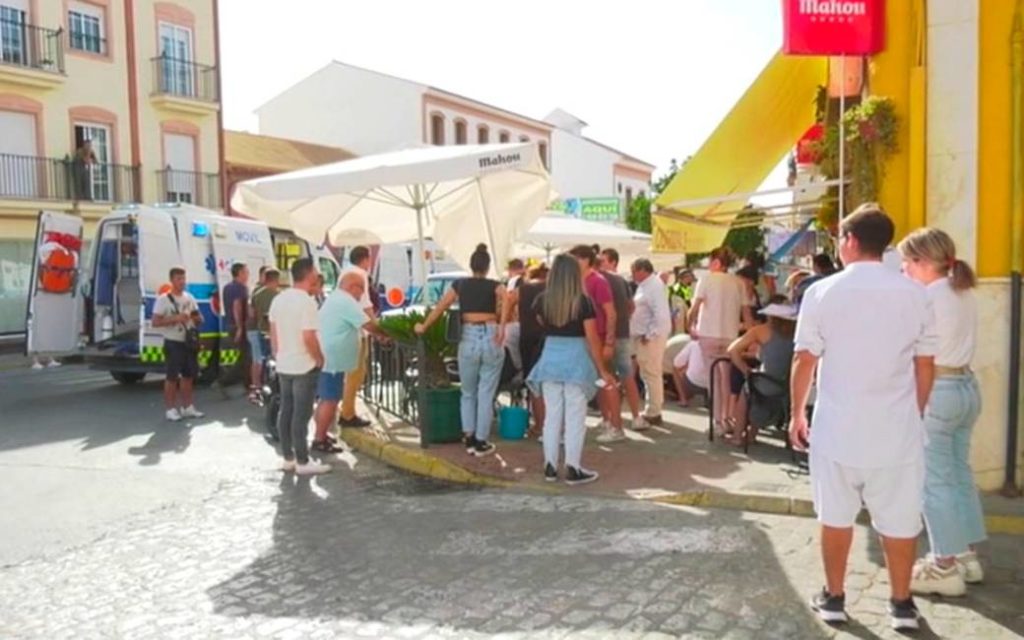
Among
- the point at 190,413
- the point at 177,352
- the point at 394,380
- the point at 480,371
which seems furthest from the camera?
the point at 190,413

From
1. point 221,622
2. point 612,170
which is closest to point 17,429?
point 221,622

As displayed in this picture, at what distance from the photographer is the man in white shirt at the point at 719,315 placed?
8664mm

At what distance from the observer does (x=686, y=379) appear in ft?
34.3

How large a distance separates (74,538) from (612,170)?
5184 cm

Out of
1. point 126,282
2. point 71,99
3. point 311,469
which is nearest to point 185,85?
point 71,99

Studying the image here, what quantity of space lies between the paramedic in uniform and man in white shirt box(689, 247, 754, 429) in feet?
19.6

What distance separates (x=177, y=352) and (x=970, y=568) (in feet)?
28.3

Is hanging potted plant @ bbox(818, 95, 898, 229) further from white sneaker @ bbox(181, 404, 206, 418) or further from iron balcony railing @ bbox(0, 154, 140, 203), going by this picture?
iron balcony railing @ bbox(0, 154, 140, 203)

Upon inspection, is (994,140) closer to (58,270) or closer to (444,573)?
(444,573)

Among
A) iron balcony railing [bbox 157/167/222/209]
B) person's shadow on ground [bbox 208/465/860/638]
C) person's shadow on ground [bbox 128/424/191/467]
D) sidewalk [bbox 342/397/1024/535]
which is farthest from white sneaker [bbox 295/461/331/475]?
iron balcony railing [bbox 157/167/222/209]

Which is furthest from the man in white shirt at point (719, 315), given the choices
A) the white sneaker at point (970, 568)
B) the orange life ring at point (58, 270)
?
the orange life ring at point (58, 270)

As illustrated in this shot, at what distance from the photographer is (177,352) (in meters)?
10.5

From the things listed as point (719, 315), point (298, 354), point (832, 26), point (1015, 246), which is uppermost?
point (832, 26)

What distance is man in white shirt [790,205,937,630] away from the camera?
13.1 feet
